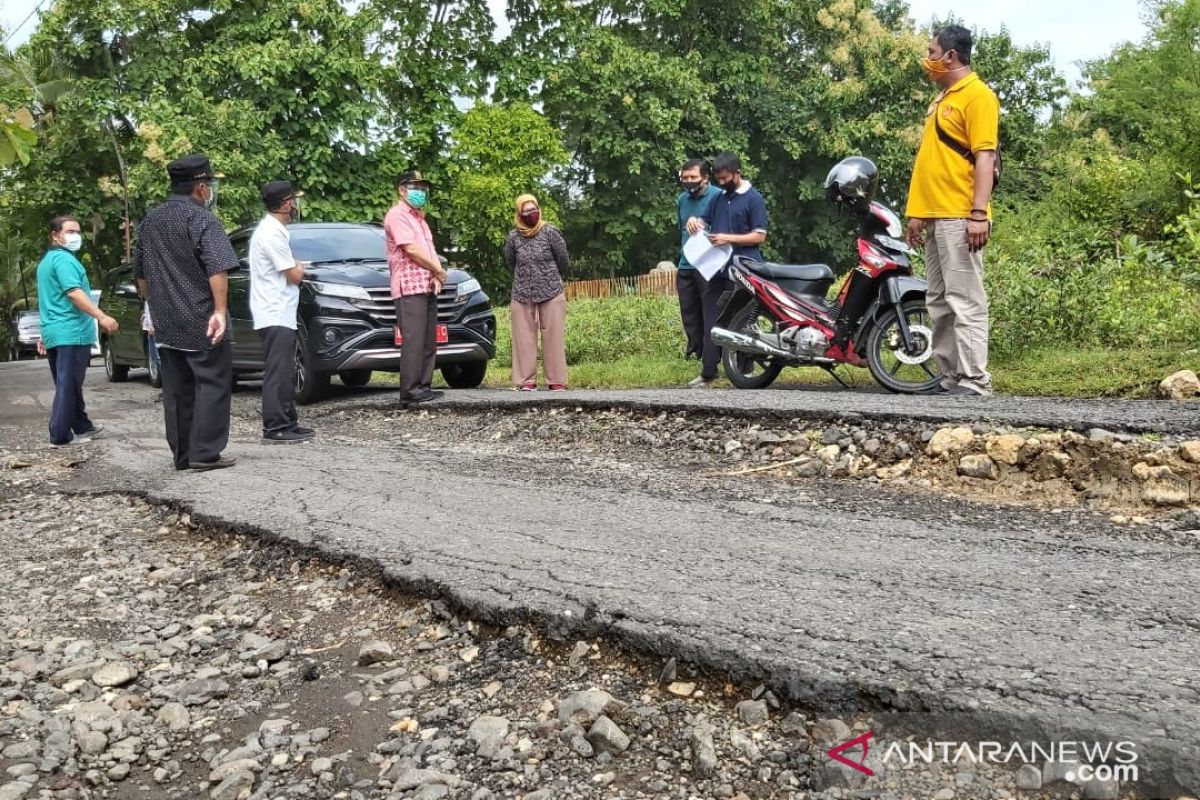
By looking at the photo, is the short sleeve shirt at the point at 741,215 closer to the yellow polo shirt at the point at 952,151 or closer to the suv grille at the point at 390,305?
the yellow polo shirt at the point at 952,151

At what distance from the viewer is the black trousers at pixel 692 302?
932 centimetres

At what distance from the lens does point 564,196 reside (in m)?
37.2

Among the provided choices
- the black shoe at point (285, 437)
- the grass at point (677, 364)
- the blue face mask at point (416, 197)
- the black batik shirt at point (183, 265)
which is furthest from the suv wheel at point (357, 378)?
the black batik shirt at point (183, 265)

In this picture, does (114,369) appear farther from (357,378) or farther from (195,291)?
(195,291)

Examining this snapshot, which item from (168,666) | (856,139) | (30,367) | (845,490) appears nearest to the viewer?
(168,666)

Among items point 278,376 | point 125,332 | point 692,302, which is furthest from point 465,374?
point 125,332

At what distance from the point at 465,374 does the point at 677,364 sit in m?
2.23

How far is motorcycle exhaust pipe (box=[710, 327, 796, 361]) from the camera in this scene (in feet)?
26.6

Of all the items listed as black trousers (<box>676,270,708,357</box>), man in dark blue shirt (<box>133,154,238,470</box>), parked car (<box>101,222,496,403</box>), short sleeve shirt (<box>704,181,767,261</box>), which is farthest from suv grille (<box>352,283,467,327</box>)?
man in dark blue shirt (<box>133,154,238,470</box>)

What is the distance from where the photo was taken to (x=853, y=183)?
24.7 feet

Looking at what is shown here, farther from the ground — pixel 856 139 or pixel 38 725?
pixel 856 139

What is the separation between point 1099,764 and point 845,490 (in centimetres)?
307

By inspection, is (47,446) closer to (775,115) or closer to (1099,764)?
(1099,764)

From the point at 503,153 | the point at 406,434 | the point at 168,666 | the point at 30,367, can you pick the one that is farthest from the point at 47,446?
the point at 503,153
